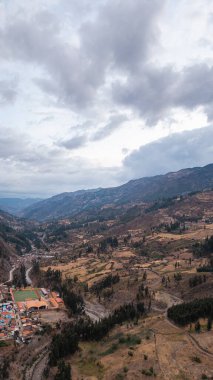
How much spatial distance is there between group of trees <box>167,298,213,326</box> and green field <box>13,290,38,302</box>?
67.2 metres

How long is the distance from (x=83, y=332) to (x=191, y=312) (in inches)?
1079

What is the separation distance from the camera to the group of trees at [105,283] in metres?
135

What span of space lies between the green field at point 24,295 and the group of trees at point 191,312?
67.2m

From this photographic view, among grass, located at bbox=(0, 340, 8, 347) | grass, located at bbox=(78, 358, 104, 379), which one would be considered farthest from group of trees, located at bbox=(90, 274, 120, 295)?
grass, located at bbox=(78, 358, 104, 379)

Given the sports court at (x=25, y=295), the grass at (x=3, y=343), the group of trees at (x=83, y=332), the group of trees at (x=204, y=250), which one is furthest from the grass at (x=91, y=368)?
the group of trees at (x=204, y=250)

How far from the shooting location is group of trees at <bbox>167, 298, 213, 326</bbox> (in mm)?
79438

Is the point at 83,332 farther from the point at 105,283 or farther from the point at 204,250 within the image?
the point at 204,250

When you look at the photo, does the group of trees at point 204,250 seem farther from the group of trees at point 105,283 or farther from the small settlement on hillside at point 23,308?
the small settlement on hillside at point 23,308

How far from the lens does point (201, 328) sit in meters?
74.2

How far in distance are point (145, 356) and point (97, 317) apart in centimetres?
4572

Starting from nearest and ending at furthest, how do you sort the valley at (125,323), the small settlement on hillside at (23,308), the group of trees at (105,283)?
the valley at (125,323), the small settlement on hillside at (23,308), the group of trees at (105,283)

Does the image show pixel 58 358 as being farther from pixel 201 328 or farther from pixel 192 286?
pixel 192 286

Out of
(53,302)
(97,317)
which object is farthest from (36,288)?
(97,317)

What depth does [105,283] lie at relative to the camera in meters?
137
